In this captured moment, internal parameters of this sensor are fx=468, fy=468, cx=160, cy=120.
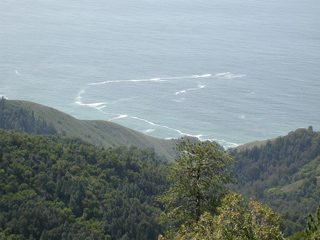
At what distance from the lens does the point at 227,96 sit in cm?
18250

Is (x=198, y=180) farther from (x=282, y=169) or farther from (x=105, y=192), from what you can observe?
(x=282, y=169)

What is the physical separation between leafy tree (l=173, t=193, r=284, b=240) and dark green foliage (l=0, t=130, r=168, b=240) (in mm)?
42072

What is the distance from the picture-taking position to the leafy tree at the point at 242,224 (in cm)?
2081

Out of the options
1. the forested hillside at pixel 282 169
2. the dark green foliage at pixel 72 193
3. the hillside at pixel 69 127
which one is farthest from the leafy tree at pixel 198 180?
the hillside at pixel 69 127

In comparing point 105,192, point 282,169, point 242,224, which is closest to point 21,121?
point 105,192

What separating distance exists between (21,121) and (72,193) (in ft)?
214

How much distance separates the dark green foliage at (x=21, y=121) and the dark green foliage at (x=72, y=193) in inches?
1559

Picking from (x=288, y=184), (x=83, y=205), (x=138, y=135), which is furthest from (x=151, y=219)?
(x=138, y=135)

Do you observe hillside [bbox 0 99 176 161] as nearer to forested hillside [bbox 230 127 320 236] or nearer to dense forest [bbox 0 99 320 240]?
dense forest [bbox 0 99 320 240]

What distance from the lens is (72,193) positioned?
75875 millimetres

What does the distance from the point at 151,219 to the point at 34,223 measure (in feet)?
64.9

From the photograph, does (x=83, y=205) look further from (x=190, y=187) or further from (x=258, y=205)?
(x=258, y=205)

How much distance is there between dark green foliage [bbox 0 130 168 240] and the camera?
2507 inches

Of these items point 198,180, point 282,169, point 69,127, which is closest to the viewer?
point 198,180
